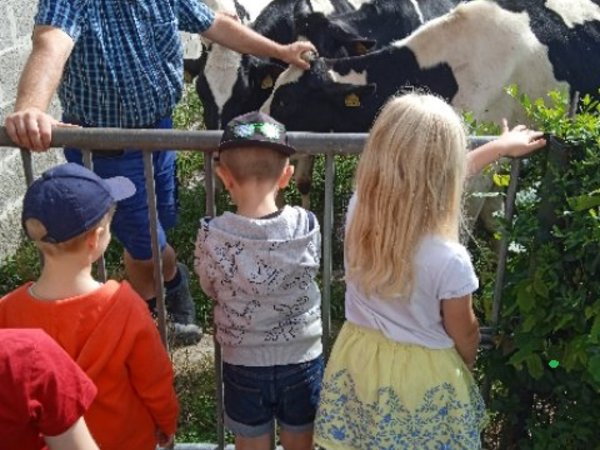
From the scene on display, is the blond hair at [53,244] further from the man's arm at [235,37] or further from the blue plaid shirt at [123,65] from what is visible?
the man's arm at [235,37]

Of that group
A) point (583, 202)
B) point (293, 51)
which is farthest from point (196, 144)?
point (293, 51)

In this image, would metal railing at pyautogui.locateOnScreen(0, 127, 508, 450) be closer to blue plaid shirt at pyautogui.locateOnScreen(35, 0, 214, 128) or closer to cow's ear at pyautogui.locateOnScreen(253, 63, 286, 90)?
blue plaid shirt at pyautogui.locateOnScreen(35, 0, 214, 128)

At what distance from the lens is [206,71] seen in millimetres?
5594

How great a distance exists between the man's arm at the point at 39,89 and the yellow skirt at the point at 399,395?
1.03 metres

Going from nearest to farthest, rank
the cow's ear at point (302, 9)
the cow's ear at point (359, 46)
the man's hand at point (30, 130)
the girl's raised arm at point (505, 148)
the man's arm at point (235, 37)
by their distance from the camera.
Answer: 1. the girl's raised arm at point (505, 148)
2. the man's hand at point (30, 130)
3. the man's arm at point (235, 37)
4. the cow's ear at point (359, 46)
5. the cow's ear at point (302, 9)

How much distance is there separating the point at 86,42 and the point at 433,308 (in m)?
1.71

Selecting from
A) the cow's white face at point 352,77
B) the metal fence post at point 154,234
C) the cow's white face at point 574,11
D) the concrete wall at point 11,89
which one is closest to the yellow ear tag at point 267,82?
the cow's white face at point 352,77

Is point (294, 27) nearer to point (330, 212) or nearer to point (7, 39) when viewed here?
point (7, 39)

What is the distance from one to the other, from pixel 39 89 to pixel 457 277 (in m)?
1.42

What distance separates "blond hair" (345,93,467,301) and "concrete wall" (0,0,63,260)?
3.13 metres

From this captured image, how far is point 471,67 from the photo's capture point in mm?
4738

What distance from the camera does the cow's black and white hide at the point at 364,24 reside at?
18.1 ft

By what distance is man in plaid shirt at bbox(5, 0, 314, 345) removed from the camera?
9.32 feet

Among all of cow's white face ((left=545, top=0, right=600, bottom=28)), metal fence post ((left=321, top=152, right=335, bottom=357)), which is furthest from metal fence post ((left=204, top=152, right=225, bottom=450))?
cow's white face ((left=545, top=0, right=600, bottom=28))
